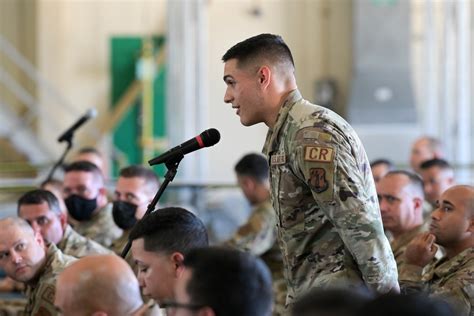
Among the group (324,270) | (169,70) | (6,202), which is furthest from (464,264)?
(6,202)

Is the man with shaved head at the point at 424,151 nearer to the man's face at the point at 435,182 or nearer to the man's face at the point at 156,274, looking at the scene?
the man's face at the point at 435,182

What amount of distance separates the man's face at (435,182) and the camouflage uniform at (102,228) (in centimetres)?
190

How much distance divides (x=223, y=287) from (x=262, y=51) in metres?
1.06

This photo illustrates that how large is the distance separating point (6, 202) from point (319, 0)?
13.9 ft

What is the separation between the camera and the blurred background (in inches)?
350

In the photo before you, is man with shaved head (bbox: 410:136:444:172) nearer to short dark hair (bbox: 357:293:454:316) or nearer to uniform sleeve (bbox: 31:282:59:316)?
uniform sleeve (bbox: 31:282:59:316)

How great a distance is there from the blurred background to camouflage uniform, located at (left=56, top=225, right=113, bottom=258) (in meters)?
3.95

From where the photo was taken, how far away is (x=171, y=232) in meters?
2.69

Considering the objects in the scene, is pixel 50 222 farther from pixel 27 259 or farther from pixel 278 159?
pixel 278 159

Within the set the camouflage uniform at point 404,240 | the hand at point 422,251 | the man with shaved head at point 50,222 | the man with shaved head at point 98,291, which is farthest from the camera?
the man with shaved head at point 50,222

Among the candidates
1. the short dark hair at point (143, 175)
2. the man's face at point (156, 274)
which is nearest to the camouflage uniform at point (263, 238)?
the short dark hair at point (143, 175)

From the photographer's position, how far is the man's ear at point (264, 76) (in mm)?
2896

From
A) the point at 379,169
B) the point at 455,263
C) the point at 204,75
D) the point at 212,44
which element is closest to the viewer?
the point at 455,263

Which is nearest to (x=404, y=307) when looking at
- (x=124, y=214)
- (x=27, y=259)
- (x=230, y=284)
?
(x=230, y=284)
